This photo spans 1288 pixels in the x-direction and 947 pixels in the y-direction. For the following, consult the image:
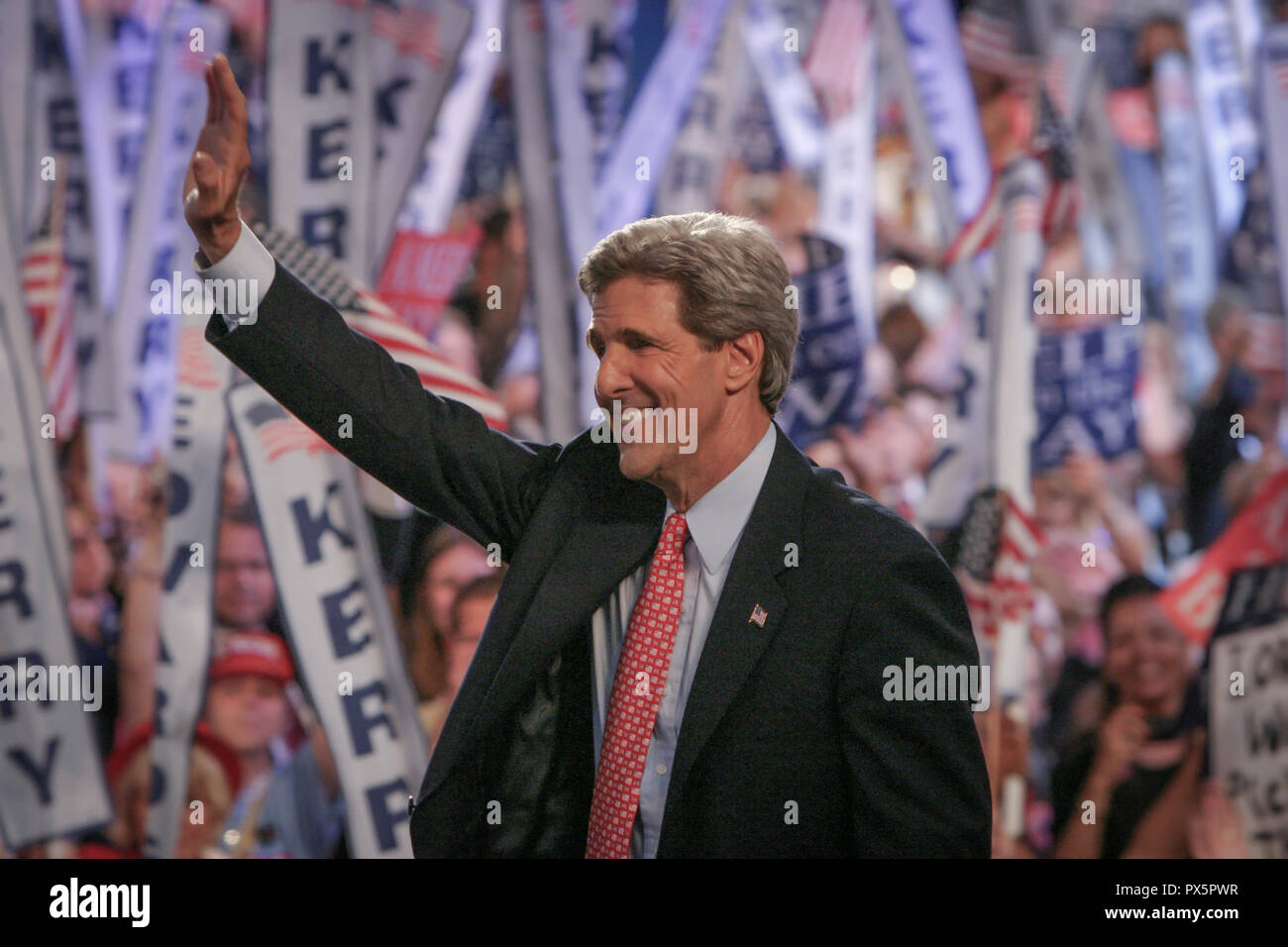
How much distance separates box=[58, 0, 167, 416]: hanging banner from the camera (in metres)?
4.16

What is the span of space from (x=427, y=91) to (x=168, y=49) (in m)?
0.86

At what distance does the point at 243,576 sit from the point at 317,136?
4.81 feet

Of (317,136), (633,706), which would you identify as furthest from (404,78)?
(633,706)

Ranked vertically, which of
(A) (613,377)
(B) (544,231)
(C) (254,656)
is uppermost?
(B) (544,231)

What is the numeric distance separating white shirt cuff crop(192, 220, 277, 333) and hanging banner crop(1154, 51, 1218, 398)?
3558 millimetres

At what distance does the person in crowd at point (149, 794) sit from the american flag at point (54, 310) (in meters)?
1.05

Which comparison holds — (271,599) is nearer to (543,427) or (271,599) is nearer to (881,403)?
(543,427)

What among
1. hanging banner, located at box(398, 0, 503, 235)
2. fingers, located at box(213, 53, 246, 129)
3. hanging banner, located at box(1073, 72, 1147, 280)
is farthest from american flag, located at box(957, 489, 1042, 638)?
fingers, located at box(213, 53, 246, 129)

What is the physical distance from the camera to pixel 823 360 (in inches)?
165

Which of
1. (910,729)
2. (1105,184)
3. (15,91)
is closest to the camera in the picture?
(910,729)

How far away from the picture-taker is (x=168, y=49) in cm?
415

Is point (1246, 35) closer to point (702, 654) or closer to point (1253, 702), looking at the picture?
point (1253, 702)

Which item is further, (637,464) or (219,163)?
(637,464)

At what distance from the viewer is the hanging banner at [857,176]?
4.26 metres
